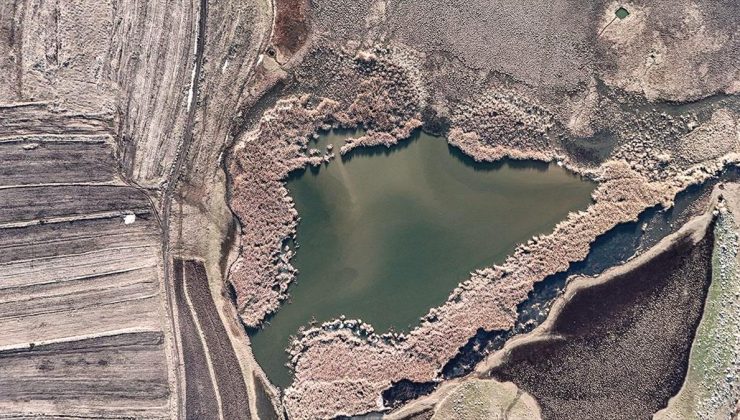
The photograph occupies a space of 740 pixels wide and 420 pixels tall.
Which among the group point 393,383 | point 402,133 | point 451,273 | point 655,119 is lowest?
point 393,383

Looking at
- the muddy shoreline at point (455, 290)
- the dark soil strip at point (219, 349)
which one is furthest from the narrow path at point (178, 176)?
the muddy shoreline at point (455, 290)

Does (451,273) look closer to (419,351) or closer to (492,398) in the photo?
(419,351)

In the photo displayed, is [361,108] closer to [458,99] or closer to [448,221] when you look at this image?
[458,99]

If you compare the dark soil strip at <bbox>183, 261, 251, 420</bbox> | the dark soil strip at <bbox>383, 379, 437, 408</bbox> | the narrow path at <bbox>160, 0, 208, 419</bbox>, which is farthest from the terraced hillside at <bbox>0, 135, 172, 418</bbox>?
the dark soil strip at <bbox>383, 379, 437, 408</bbox>

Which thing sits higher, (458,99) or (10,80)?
(458,99)

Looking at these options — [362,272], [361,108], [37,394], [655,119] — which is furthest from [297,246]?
[655,119]

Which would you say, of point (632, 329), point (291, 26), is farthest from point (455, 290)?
point (291, 26)

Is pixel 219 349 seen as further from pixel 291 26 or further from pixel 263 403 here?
pixel 291 26
